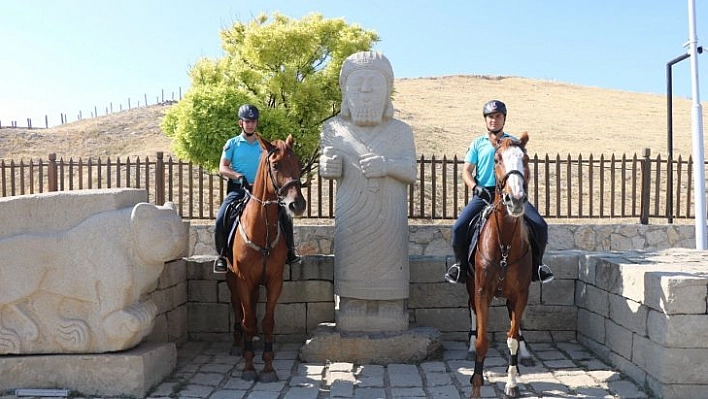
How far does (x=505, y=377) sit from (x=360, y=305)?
→ 57.9 inches

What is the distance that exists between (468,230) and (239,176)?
214cm

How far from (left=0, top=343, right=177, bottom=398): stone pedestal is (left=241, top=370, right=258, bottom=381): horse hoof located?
2.69 feet

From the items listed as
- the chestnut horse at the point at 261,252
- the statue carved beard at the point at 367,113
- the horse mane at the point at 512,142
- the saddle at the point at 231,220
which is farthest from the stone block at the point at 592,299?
the saddle at the point at 231,220

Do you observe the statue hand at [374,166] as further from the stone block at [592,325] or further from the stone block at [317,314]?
the stone block at [592,325]

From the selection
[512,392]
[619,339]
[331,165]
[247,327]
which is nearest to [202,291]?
[247,327]

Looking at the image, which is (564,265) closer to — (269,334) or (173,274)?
(269,334)

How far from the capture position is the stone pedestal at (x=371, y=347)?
550 cm

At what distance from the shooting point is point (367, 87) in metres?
5.49

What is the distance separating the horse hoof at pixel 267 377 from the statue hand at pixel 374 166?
195 cm

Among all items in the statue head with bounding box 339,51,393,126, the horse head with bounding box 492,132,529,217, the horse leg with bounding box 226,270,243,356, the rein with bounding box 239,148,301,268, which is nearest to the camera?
the horse head with bounding box 492,132,529,217

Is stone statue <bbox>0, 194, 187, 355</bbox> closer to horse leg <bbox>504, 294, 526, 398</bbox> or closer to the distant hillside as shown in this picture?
horse leg <bbox>504, 294, 526, 398</bbox>

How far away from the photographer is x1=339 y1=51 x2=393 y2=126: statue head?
5512 mm

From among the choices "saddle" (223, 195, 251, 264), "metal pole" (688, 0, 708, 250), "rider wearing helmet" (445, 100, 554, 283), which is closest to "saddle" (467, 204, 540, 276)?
"rider wearing helmet" (445, 100, 554, 283)

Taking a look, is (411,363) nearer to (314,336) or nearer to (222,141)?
(314,336)
